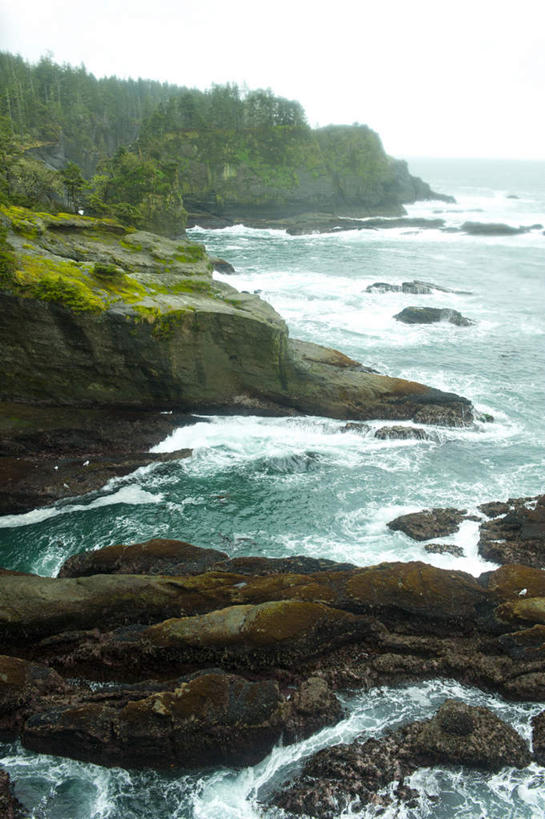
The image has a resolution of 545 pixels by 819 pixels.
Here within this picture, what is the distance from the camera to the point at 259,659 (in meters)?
14.9

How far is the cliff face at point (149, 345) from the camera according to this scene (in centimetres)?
2683

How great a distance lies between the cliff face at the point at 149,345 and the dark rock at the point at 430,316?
16205mm

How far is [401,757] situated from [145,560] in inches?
384

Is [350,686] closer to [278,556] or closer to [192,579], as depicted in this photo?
[192,579]

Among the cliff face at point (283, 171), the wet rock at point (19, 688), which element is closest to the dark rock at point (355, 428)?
the wet rock at point (19, 688)

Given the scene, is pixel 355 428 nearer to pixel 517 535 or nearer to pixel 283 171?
pixel 517 535

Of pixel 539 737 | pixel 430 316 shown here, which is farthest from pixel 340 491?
pixel 430 316

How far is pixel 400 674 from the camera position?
49.9 ft

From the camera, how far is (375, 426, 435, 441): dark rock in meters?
30.3

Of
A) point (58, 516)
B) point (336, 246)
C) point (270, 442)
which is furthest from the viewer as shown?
point (336, 246)

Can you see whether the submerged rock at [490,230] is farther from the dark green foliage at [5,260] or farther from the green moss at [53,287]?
the dark green foliage at [5,260]

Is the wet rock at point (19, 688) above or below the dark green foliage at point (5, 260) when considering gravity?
below

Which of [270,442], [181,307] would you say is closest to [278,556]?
[270,442]

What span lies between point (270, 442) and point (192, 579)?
13.2 meters
